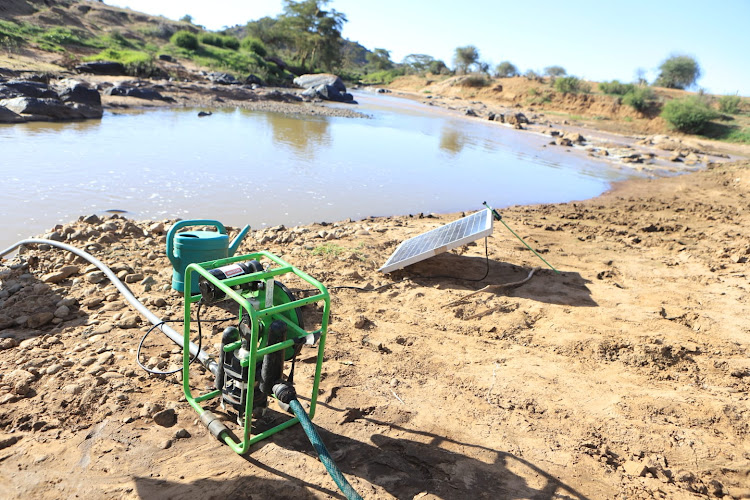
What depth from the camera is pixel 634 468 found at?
3066 millimetres

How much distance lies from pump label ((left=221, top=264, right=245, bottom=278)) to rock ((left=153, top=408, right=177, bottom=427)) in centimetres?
110

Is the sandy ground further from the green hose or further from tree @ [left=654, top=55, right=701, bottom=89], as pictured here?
tree @ [left=654, top=55, right=701, bottom=89]

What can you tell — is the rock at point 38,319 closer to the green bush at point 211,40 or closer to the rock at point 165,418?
the rock at point 165,418

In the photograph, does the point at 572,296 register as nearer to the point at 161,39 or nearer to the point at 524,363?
the point at 524,363

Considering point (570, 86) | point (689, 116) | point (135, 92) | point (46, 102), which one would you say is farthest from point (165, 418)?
point (570, 86)

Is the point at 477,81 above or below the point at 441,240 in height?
above

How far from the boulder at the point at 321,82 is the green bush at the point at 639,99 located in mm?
24873

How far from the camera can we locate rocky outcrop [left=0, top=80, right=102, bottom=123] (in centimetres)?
1555

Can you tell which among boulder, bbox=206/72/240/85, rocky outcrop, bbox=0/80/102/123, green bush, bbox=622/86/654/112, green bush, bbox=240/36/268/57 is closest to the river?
rocky outcrop, bbox=0/80/102/123

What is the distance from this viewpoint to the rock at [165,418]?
315 centimetres

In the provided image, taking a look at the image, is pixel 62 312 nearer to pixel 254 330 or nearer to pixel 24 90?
pixel 254 330

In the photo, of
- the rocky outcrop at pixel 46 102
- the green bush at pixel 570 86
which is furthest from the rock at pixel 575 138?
the rocky outcrop at pixel 46 102

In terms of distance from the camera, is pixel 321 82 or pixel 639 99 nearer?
pixel 639 99

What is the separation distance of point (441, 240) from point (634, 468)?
11.0ft
